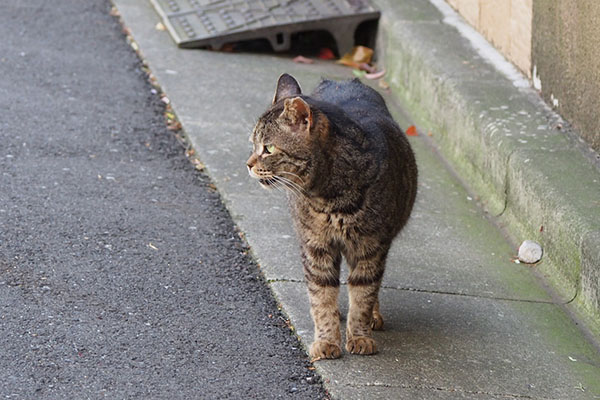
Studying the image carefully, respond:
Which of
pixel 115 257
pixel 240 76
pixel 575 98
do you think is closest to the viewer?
pixel 115 257

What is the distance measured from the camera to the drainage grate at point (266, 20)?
8.09 meters

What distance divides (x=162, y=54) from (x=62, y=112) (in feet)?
4.94

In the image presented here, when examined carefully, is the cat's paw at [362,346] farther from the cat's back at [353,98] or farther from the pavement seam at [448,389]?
the cat's back at [353,98]

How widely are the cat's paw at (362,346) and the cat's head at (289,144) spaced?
A: 2.24 ft

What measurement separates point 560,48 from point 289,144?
2577 millimetres

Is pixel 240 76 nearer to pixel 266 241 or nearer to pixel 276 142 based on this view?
pixel 266 241

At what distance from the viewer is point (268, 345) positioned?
4.12 metres

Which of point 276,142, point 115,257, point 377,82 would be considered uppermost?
point 276,142

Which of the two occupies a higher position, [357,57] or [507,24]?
[507,24]

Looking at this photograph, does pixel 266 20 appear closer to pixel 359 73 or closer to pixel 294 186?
pixel 359 73

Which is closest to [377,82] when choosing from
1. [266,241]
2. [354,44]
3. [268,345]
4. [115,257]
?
[354,44]

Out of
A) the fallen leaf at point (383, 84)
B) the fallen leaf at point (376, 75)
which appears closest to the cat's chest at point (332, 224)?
the fallen leaf at point (383, 84)

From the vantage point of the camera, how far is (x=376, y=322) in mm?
4359

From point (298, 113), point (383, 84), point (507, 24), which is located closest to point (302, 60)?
point (383, 84)
